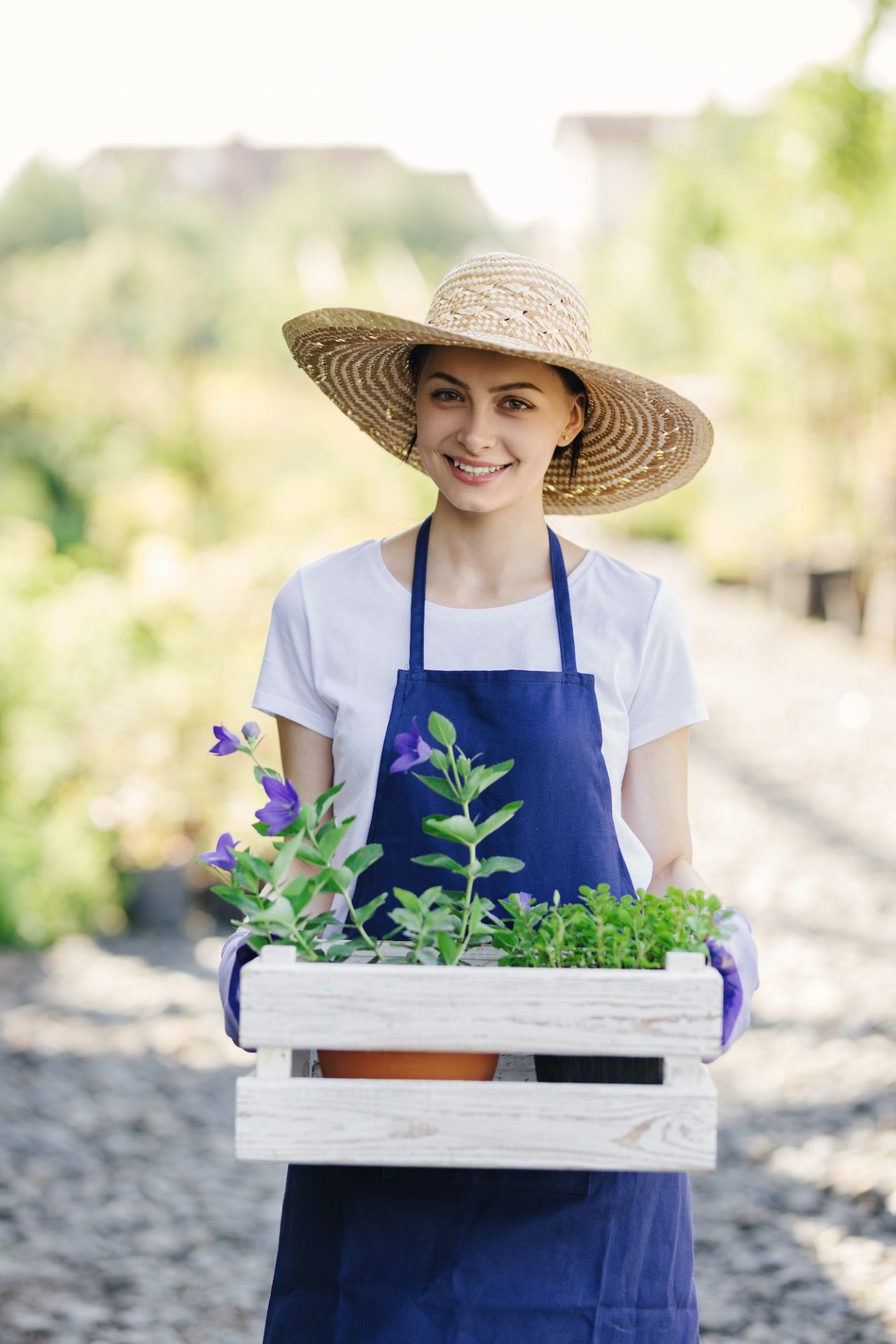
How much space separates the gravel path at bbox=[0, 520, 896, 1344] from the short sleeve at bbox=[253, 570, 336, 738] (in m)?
0.54

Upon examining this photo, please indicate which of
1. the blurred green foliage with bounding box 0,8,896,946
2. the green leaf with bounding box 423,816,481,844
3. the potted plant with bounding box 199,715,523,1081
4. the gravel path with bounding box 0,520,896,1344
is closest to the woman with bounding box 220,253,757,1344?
the potted plant with bounding box 199,715,523,1081

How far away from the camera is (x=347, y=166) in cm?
4359

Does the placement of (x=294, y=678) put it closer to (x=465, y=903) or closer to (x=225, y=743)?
(x=225, y=743)

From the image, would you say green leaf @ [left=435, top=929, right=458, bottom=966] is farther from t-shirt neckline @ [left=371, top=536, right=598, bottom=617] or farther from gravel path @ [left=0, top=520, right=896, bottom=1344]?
gravel path @ [left=0, top=520, right=896, bottom=1344]

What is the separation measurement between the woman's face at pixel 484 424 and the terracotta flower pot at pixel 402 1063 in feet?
1.91

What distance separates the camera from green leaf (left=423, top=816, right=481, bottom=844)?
1.25 meters

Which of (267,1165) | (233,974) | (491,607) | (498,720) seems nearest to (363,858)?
(233,974)

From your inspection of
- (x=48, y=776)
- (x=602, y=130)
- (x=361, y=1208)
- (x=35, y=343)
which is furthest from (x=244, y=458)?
(x=602, y=130)

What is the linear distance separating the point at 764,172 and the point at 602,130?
123ft

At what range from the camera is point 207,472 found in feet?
33.1

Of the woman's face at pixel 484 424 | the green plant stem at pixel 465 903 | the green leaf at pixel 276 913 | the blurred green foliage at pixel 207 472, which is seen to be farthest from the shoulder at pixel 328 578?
the blurred green foliage at pixel 207 472

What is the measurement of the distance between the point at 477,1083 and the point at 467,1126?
36 millimetres

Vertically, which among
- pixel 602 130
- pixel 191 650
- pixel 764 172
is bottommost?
pixel 191 650

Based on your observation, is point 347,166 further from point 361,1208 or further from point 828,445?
point 361,1208
